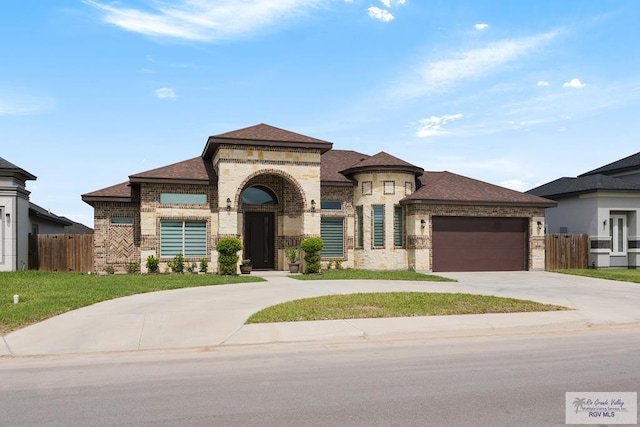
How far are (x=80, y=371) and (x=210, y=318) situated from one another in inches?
162

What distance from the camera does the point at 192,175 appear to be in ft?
79.6

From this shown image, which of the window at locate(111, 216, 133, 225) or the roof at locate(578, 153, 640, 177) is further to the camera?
the roof at locate(578, 153, 640, 177)

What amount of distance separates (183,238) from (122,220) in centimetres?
331

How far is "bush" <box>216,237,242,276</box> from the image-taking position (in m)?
22.8

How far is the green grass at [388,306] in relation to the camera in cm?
1199

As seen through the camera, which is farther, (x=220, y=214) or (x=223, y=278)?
(x=220, y=214)

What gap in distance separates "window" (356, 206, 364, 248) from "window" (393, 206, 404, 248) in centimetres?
156

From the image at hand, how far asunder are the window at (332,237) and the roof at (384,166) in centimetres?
261

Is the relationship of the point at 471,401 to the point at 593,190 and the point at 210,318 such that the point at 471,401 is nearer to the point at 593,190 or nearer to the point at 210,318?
the point at 210,318

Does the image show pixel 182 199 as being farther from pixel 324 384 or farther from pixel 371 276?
pixel 324 384

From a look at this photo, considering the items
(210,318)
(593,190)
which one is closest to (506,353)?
(210,318)

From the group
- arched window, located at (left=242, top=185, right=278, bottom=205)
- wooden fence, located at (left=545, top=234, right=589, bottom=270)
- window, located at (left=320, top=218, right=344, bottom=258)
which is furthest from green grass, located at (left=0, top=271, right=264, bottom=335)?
wooden fence, located at (left=545, top=234, right=589, bottom=270)

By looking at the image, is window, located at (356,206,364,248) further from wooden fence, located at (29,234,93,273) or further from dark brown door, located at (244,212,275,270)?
wooden fence, located at (29,234,93,273)

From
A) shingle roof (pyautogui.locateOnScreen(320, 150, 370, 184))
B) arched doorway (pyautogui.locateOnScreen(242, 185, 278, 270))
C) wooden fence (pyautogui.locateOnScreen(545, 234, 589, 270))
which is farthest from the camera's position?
wooden fence (pyautogui.locateOnScreen(545, 234, 589, 270))
